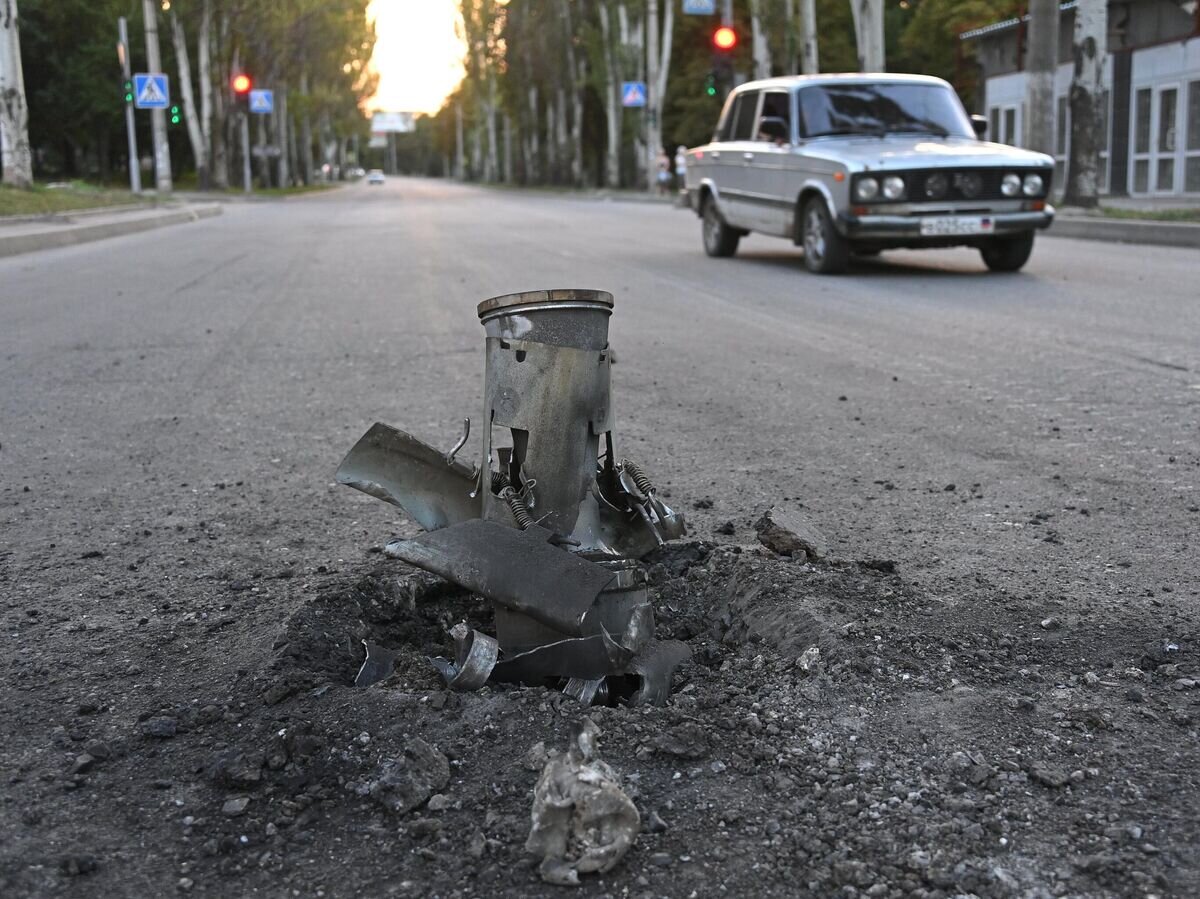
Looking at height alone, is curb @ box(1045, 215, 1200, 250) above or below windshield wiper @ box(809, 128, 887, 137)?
below

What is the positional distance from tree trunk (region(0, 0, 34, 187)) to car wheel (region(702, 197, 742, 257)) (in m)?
16.9

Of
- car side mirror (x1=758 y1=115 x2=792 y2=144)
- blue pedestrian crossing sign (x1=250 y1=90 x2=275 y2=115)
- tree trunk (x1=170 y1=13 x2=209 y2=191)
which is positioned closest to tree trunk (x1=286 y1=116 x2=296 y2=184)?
blue pedestrian crossing sign (x1=250 y1=90 x2=275 y2=115)

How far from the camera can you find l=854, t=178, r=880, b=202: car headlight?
12133 millimetres

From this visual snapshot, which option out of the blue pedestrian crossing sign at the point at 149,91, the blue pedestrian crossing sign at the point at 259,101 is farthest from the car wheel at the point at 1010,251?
the blue pedestrian crossing sign at the point at 259,101

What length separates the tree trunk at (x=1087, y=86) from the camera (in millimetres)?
20016

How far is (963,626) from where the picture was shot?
10.6ft

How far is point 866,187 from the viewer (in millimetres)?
12141

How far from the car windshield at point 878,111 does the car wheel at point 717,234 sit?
2073 mm

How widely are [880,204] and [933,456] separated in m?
7.53

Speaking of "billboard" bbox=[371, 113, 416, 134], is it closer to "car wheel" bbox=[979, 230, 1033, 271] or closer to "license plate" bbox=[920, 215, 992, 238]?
"car wheel" bbox=[979, 230, 1033, 271]

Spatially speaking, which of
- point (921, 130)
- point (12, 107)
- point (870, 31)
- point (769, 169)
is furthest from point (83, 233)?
point (870, 31)

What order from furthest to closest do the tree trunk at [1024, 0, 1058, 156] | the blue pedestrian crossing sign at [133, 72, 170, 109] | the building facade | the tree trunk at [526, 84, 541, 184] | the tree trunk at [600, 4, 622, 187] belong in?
the tree trunk at [526, 84, 541, 184]
the tree trunk at [600, 4, 622, 187]
the blue pedestrian crossing sign at [133, 72, 170, 109]
the building facade
the tree trunk at [1024, 0, 1058, 156]

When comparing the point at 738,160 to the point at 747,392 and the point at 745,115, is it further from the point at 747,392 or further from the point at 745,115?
the point at 747,392

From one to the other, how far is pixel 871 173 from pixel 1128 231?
21.3 feet
